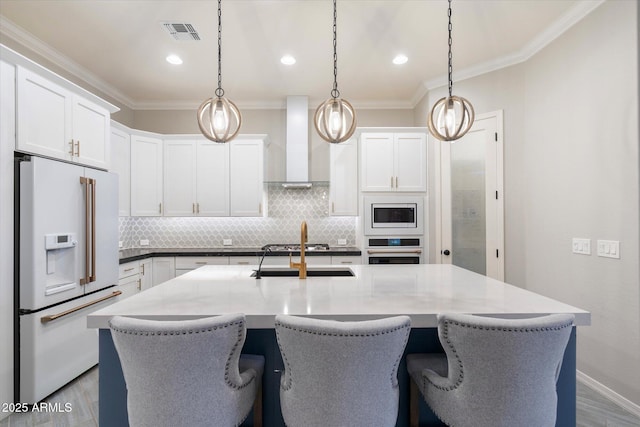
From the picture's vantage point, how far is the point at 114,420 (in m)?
1.51

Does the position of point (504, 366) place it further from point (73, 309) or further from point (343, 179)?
point (343, 179)

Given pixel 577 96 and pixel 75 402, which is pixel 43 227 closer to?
pixel 75 402

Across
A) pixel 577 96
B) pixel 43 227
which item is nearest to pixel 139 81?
pixel 43 227

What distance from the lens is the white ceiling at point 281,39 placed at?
8.80ft

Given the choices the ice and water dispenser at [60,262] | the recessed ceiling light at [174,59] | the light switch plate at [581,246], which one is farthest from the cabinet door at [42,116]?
the light switch plate at [581,246]

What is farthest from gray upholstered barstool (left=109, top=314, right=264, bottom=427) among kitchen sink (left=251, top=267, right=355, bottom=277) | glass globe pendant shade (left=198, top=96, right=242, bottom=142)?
glass globe pendant shade (left=198, top=96, right=242, bottom=142)

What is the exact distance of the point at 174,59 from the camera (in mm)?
3533

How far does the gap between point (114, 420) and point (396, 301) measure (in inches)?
54.2

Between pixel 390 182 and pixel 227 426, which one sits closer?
pixel 227 426

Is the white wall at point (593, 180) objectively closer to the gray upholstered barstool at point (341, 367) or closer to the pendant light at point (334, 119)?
the pendant light at point (334, 119)

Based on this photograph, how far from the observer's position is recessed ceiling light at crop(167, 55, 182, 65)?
11.4 feet

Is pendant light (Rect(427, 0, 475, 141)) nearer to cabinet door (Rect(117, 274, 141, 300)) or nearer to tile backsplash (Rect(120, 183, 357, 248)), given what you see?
tile backsplash (Rect(120, 183, 357, 248))

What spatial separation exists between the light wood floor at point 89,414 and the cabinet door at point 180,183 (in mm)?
2304

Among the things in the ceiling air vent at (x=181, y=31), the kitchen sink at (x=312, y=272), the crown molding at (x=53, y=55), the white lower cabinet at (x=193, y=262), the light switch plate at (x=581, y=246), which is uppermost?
the ceiling air vent at (x=181, y=31)
